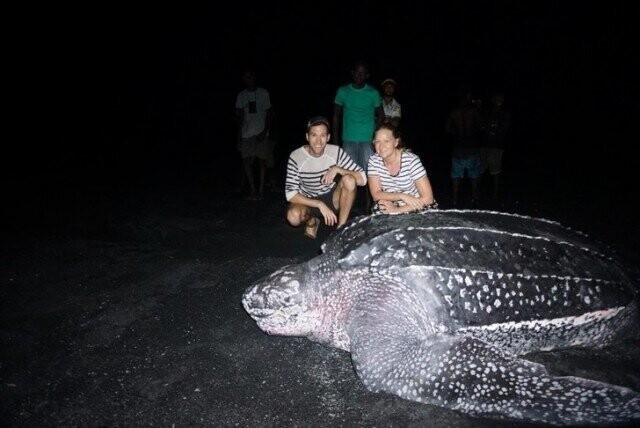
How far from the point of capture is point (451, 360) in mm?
1526

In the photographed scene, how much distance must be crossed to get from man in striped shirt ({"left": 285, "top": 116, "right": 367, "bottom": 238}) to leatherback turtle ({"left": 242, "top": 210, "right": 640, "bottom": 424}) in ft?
3.77

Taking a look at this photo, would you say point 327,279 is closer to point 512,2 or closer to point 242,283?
point 242,283

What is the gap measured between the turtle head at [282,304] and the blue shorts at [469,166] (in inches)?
137

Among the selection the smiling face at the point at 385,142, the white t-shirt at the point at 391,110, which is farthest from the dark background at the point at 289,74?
the smiling face at the point at 385,142

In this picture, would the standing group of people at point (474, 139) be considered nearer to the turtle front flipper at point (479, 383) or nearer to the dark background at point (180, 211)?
the dark background at point (180, 211)

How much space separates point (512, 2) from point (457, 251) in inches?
1139

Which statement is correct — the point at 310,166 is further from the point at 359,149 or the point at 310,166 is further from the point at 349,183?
the point at 359,149

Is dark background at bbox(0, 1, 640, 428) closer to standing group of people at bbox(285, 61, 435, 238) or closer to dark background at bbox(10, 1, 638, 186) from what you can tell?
dark background at bbox(10, 1, 638, 186)

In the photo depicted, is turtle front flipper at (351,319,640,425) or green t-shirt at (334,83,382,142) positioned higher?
green t-shirt at (334,83,382,142)

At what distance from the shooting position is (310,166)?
10.4 feet

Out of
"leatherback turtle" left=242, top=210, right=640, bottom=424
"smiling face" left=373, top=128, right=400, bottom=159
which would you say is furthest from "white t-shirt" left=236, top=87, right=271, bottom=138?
"leatherback turtle" left=242, top=210, right=640, bottom=424

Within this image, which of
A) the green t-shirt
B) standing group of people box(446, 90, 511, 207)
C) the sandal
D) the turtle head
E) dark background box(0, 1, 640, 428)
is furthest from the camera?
standing group of people box(446, 90, 511, 207)

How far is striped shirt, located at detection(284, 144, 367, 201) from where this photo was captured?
3154mm

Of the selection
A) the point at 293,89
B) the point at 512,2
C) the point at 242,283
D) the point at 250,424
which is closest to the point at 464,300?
the point at 250,424
